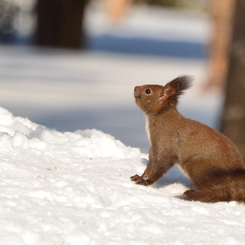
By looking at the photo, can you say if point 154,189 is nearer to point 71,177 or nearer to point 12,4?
point 71,177

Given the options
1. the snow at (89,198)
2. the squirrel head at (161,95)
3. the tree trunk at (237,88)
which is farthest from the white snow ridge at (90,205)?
the tree trunk at (237,88)

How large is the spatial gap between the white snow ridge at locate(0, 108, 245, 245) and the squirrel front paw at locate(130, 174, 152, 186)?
0.15 feet

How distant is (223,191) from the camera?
133 inches

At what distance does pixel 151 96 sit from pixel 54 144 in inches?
30.0

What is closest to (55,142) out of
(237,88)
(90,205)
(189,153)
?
(189,153)

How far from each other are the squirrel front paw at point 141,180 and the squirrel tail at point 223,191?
28cm

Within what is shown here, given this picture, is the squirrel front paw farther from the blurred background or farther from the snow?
the blurred background

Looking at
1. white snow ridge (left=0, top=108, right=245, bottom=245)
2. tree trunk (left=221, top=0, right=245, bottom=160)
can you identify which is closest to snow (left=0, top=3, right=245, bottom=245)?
white snow ridge (left=0, top=108, right=245, bottom=245)

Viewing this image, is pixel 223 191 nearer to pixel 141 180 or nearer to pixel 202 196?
pixel 202 196

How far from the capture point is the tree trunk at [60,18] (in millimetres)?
17719

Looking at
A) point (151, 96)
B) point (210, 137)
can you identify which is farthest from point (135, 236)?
point (151, 96)

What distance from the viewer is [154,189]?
141 inches

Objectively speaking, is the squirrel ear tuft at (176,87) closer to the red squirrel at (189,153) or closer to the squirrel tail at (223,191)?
the red squirrel at (189,153)

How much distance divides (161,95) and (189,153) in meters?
0.48
